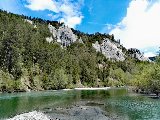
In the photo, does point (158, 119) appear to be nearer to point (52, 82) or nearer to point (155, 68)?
point (155, 68)

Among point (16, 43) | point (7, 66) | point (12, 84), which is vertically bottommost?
point (12, 84)

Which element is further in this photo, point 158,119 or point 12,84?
point 12,84

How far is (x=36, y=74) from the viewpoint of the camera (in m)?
195

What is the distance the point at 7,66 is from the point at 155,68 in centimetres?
8733

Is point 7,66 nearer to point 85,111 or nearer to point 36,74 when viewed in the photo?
point 36,74

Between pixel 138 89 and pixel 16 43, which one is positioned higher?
pixel 16 43

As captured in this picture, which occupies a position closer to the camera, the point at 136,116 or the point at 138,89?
the point at 136,116

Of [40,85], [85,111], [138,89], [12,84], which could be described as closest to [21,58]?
[40,85]

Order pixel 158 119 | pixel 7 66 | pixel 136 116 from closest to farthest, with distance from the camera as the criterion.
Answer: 1. pixel 158 119
2. pixel 136 116
3. pixel 7 66

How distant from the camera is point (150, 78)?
407 feet

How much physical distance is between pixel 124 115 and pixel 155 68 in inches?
2521

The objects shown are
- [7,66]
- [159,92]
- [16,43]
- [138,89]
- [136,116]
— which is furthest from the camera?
[16,43]

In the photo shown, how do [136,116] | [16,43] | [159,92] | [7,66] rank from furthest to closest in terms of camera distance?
[16,43]
[7,66]
[159,92]
[136,116]

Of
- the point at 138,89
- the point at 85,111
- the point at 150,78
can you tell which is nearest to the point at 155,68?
the point at 150,78
